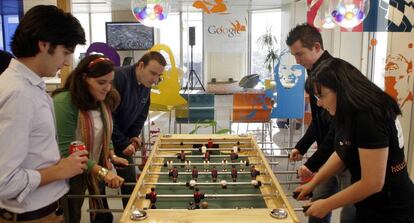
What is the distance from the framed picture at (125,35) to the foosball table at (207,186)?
4995 mm

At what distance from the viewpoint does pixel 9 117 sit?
1203 mm

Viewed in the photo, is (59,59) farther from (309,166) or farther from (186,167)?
(309,166)

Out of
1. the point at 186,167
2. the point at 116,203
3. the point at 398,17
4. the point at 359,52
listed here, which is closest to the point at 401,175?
the point at 186,167

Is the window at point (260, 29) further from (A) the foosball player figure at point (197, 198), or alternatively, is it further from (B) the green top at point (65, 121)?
(A) the foosball player figure at point (197, 198)

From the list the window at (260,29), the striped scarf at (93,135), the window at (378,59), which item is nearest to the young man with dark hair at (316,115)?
the striped scarf at (93,135)

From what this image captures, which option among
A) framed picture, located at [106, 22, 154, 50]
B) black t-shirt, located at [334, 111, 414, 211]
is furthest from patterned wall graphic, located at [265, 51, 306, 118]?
framed picture, located at [106, 22, 154, 50]

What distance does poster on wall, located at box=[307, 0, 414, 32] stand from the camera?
10.6 feet

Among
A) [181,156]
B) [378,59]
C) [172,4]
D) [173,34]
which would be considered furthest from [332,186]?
[173,34]

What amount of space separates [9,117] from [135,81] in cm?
187

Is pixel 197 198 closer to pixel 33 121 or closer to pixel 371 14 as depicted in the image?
pixel 33 121

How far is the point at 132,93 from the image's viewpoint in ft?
9.95

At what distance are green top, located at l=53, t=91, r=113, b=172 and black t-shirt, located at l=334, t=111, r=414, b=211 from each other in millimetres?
1307

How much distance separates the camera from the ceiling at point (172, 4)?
31.6 ft

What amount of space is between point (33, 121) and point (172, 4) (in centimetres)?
920
